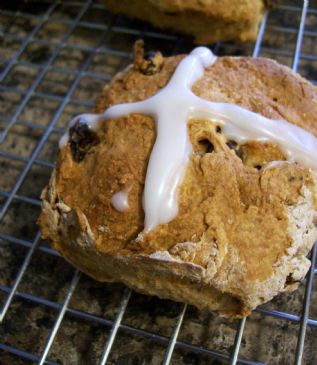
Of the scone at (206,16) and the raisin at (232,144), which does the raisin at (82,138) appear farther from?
the scone at (206,16)

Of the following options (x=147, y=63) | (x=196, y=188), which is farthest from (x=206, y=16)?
(x=196, y=188)

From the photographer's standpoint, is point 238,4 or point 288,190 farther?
point 238,4

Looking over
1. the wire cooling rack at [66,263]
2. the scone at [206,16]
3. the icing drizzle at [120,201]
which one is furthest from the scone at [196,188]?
the scone at [206,16]

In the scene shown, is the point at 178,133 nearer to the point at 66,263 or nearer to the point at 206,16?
the point at 66,263

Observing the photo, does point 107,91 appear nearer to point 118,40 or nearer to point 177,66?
point 177,66

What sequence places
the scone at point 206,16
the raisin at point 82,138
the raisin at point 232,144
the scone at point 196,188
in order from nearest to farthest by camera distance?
the scone at point 196,188
the raisin at point 232,144
the raisin at point 82,138
the scone at point 206,16

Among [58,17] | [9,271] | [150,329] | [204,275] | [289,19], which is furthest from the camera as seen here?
[58,17]

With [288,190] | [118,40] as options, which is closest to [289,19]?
[118,40]

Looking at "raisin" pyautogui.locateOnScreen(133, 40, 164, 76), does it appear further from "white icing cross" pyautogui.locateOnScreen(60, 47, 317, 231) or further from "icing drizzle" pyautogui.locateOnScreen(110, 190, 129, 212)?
"icing drizzle" pyautogui.locateOnScreen(110, 190, 129, 212)
